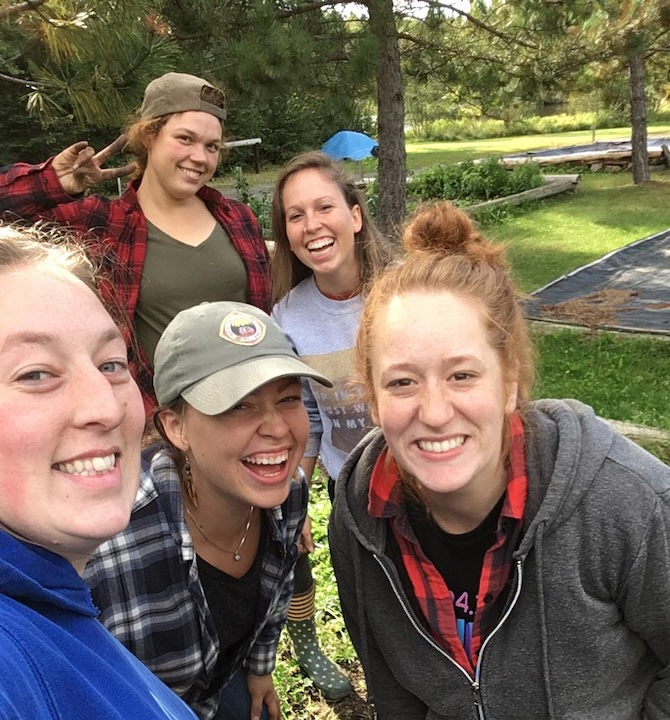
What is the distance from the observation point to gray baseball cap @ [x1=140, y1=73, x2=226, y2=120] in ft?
8.63

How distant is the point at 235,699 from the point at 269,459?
870mm

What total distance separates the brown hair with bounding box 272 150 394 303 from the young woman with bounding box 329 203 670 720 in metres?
0.71

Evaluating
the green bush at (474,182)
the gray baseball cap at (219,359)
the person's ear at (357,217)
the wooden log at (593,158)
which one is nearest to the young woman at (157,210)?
the person's ear at (357,217)

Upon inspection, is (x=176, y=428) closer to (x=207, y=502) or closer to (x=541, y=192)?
(x=207, y=502)

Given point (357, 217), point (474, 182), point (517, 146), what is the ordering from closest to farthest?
point (357, 217) < point (474, 182) < point (517, 146)

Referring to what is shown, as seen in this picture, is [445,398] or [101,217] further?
[101,217]

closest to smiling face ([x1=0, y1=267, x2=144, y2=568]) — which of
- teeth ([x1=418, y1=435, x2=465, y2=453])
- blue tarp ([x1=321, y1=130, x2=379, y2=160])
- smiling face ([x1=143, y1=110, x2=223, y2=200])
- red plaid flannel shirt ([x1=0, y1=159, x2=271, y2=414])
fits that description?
teeth ([x1=418, y1=435, x2=465, y2=453])

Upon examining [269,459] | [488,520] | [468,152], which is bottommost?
[488,520]

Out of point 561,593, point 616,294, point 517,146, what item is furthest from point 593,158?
point 561,593

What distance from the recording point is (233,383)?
5.16 ft

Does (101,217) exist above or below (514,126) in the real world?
below

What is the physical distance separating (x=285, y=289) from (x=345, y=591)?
3.97 ft

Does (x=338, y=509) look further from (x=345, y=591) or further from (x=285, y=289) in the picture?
(x=285, y=289)

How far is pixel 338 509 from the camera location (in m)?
1.75
